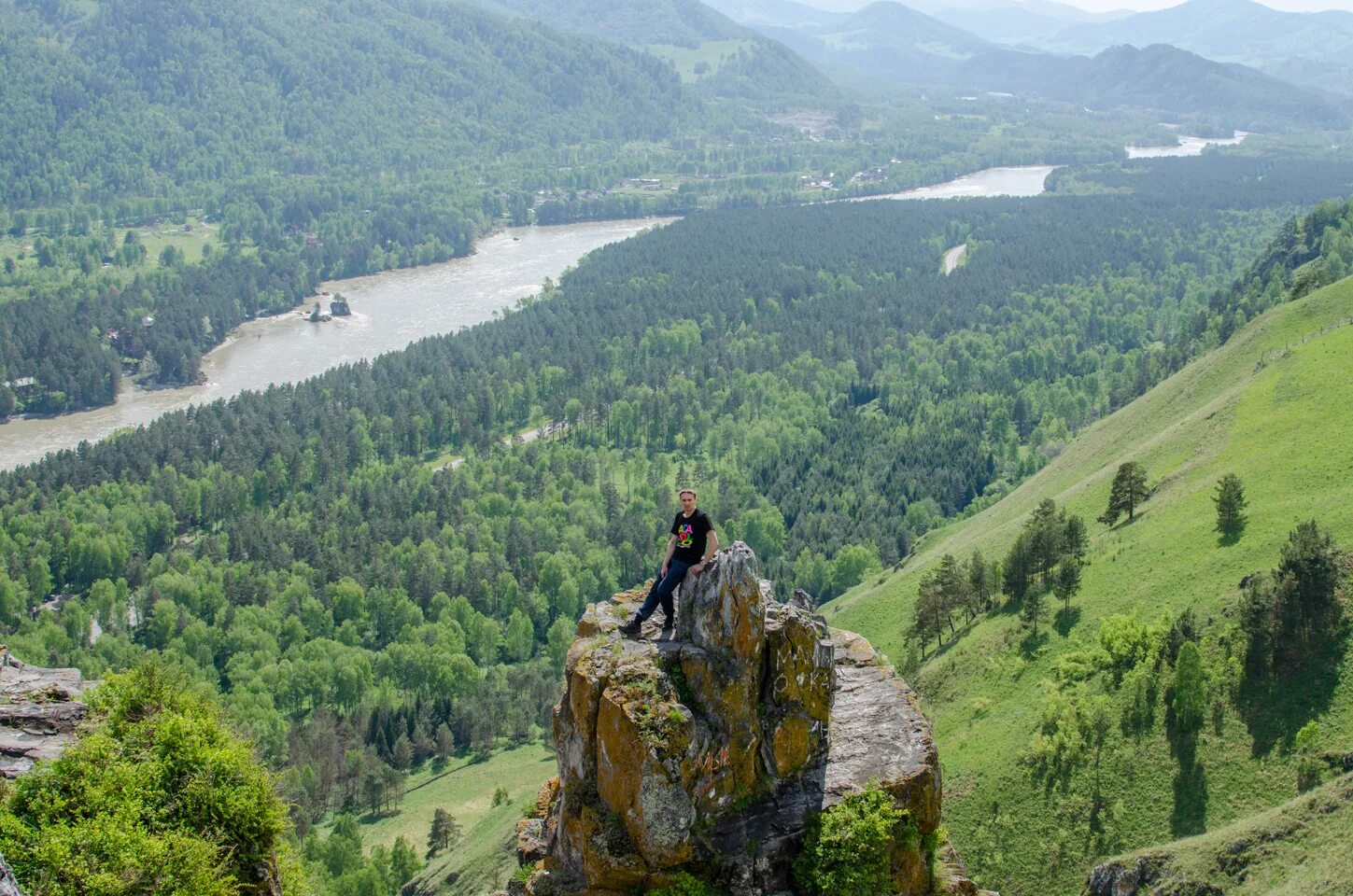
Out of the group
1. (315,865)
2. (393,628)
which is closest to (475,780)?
(315,865)

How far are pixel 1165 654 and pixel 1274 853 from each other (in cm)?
2111

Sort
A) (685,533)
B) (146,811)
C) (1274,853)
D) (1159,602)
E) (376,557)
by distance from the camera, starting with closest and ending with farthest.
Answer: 1. (146,811)
2. (685,533)
3. (1274,853)
4. (1159,602)
5. (376,557)

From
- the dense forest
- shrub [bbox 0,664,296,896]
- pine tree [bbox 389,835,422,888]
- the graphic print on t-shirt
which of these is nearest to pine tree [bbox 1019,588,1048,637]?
pine tree [bbox 389,835,422,888]

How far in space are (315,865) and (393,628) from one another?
6155 centimetres

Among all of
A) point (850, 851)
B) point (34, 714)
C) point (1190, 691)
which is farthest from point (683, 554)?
point (1190, 691)

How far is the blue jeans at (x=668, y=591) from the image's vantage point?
4006 cm

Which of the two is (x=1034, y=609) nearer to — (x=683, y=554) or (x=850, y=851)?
(x=850, y=851)

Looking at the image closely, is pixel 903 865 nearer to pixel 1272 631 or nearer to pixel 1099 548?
pixel 1272 631

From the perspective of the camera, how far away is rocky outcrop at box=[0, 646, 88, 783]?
40562 mm

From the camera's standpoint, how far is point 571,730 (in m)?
40.0

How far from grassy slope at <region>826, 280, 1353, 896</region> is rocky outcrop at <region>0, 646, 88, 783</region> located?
49074 millimetres

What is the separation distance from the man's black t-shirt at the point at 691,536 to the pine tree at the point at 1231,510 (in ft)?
203

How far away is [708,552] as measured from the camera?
39656mm

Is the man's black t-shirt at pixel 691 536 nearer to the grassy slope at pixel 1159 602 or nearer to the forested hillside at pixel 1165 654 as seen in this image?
the forested hillside at pixel 1165 654
